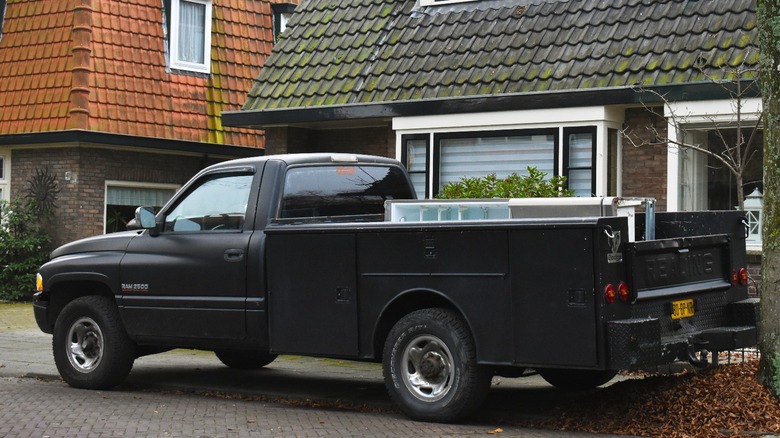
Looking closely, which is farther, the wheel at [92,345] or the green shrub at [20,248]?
the green shrub at [20,248]

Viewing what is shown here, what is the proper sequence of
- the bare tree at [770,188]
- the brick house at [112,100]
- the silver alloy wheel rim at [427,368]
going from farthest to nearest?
the brick house at [112,100], the bare tree at [770,188], the silver alloy wheel rim at [427,368]

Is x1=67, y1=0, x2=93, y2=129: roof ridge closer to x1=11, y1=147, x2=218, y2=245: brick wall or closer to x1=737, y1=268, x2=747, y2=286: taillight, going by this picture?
x1=11, y1=147, x2=218, y2=245: brick wall

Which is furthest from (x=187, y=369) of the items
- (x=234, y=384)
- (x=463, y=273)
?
(x=463, y=273)

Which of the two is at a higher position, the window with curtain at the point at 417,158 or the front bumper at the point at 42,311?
the window with curtain at the point at 417,158

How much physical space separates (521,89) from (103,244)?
6.43 m

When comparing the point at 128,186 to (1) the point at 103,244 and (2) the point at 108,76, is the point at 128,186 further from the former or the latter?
(1) the point at 103,244

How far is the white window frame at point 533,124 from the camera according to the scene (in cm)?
1454

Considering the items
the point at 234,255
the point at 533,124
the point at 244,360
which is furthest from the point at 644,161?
the point at 234,255

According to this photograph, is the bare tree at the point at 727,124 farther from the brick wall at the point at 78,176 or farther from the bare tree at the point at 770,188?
the brick wall at the point at 78,176

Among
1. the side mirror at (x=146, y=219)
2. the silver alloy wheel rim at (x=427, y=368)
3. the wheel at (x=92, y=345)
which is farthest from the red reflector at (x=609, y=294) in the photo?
the wheel at (x=92, y=345)

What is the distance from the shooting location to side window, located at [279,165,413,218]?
9.98m

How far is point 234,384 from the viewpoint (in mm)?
11062

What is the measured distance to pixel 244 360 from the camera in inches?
471

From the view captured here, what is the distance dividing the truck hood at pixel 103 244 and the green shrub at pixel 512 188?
3834 mm
